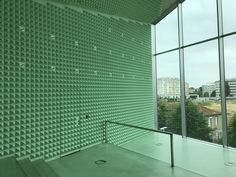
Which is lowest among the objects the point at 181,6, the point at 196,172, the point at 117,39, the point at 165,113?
the point at 196,172

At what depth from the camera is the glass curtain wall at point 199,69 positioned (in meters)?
5.81

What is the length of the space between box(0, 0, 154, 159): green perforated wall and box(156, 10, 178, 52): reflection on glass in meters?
1.39

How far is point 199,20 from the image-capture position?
6.48 metres

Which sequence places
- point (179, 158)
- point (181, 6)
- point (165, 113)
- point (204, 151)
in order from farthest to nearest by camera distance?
point (165, 113), point (181, 6), point (204, 151), point (179, 158)

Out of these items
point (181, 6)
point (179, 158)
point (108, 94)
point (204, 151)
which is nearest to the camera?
point (179, 158)

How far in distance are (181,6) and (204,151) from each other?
15.0ft

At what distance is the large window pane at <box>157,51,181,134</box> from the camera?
747cm

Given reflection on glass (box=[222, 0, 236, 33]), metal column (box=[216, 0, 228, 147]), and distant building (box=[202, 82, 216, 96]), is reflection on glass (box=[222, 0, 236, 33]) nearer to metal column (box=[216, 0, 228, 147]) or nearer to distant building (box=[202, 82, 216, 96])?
metal column (box=[216, 0, 228, 147])

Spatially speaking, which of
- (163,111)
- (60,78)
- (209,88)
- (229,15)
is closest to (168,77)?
(163,111)

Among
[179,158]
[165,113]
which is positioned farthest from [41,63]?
[165,113]

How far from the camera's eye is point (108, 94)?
244 inches

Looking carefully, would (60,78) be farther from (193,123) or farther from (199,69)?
(193,123)

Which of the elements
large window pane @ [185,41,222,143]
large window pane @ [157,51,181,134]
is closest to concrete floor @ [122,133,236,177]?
large window pane @ [185,41,222,143]

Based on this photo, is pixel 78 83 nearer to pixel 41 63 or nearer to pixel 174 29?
pixel 41 63
